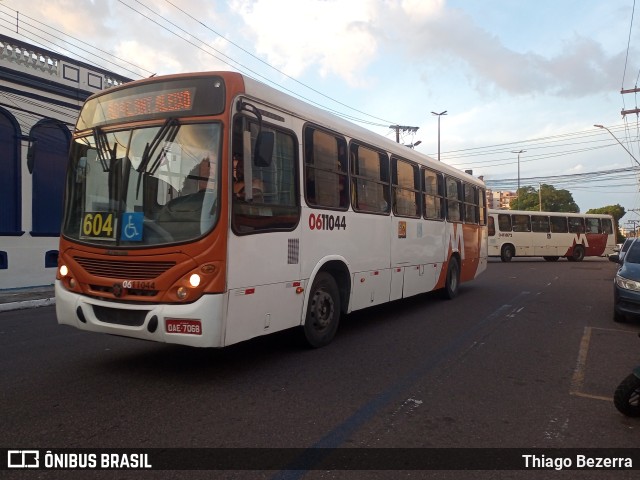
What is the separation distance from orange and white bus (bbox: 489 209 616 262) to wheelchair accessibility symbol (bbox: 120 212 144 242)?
26.1 meters

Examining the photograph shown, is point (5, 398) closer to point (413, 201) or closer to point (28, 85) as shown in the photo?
point (413, 201)

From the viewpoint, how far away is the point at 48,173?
49.2ft

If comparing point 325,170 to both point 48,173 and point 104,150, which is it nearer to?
point 104,150

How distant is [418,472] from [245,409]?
1.64 m

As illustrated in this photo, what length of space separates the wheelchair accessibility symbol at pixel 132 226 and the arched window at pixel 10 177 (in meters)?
11.0

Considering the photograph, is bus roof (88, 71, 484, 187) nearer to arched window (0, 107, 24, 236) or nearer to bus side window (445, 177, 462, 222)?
bus side window (445, 177, 462, 222)

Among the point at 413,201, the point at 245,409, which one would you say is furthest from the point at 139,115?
the point at 413,201

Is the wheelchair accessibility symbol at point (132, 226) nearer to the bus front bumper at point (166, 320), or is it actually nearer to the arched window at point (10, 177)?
the bus front bumper at point (166, 320)

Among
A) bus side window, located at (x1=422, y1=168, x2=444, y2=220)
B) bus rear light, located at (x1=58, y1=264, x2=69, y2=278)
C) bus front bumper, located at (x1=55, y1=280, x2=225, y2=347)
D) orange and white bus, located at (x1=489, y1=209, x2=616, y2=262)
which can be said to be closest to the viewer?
bus front bumper, located at (x1=55, y1=280, x2=225, y2=347)

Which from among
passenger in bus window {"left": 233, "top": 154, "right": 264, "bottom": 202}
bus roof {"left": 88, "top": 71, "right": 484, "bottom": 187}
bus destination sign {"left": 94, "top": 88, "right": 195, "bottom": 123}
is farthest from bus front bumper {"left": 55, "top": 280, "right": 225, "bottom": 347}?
bus roof {"left": 88, "top": 71, "right": 484, "bottom": 187}

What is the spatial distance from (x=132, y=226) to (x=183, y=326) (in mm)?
1120

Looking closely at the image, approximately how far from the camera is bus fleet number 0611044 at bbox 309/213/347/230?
612 centimetres

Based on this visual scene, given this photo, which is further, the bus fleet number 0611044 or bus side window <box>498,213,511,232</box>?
bus side window <box>498,213,511,232</box>

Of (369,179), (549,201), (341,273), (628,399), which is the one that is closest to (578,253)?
(369,179)
